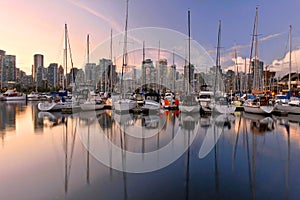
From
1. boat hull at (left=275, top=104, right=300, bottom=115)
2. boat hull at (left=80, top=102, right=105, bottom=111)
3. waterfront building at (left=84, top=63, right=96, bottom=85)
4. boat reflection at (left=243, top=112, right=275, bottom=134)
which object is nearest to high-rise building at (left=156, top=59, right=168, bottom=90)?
waterfront building at (left=84, top=63, right=96, bottom=85)

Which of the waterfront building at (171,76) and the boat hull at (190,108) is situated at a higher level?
the waterfront building at (171,76)

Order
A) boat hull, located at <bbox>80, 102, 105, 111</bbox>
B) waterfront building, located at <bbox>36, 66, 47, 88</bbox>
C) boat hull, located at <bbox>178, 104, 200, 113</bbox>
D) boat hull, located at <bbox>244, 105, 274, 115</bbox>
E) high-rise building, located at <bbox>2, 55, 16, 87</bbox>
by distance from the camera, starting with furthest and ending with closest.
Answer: high-rise building, located at <bbox>2, 55, 16, 87</bbox> → waterfront building, located at <bbox>36, 66, 47, 88</bbox> → boat hull, located at <bbox>80, 102, 105, 111</bbox> → boat hull, located at <bbox>178, 104, 200, 113</bbox> → boat hull, located at <bbox>244, 105, 274, 115</bbox>

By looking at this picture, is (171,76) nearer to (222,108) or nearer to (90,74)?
(90,74)

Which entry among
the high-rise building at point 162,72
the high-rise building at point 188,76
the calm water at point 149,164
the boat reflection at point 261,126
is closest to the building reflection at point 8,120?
the calm water at point 149,164

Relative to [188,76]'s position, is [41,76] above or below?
above

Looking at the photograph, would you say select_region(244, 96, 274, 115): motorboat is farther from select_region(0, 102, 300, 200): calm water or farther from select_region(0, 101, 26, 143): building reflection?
select_region(0, 101, 26, 143): building reflection

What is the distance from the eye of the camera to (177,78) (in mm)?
43594

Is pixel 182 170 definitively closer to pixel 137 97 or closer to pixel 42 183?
pixel 42 183

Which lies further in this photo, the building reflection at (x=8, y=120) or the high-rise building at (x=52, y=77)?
the high-rise building at (x=52, y=77)

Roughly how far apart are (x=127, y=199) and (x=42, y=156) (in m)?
4.39

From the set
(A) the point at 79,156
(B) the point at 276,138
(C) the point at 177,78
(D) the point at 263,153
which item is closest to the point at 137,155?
(A) the point at 79,156

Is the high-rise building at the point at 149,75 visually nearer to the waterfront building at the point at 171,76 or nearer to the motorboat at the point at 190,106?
the waterfront building at the point at 171,76

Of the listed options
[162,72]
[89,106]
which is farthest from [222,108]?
[162,72]

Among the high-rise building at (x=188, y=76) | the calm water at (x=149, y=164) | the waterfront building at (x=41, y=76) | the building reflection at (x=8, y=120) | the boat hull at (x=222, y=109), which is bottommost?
the calm water at (x=149, y=164)
